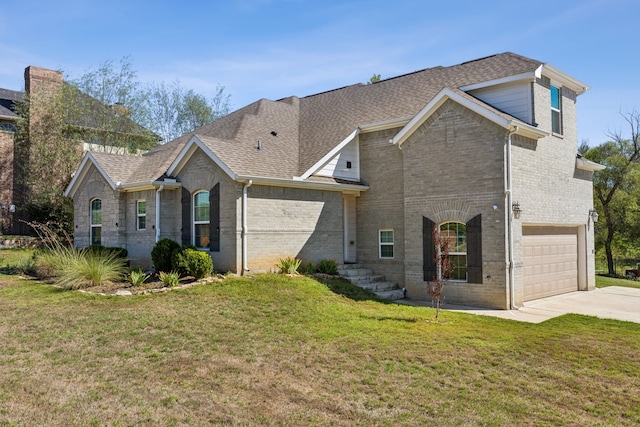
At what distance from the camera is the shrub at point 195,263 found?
14133mm

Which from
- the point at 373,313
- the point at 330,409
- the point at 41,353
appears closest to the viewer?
the point at 330,409

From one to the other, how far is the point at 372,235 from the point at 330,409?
11.3 m

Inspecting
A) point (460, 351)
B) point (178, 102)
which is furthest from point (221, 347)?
point (178, 102)

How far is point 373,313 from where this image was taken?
12039 mm

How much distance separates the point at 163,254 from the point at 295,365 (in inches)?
334

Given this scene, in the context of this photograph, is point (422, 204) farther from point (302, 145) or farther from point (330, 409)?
point (330, 409)

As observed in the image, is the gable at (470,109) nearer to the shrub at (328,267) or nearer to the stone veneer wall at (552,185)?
the stone veneer wall at (552,185)

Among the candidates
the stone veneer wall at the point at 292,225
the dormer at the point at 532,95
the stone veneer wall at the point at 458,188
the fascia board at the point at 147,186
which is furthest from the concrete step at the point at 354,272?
the dormer at the point at 532,95

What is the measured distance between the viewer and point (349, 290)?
48.0 ft

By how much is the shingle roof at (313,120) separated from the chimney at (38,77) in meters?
14.7

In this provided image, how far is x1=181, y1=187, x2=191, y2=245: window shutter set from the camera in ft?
54.2

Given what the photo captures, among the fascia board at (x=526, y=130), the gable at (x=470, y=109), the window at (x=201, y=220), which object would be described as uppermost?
the gable at (x=470, y=109)

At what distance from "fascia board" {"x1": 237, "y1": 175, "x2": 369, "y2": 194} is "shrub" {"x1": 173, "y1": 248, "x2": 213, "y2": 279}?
8.29ft

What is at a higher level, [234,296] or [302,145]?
[302,145]
